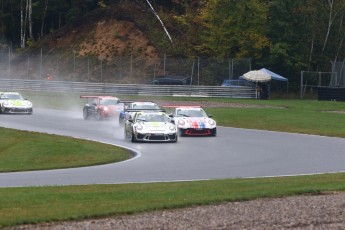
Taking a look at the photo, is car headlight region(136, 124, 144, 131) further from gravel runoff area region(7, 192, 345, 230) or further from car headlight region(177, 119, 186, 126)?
gravel runoff area region(7, 192, 345, 230)

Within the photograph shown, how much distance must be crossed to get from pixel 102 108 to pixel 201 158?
63.0 ft

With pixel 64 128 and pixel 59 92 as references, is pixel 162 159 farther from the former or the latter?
pixel 59 92

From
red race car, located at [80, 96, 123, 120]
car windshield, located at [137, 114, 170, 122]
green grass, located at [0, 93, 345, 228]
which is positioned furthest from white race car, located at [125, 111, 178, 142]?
red race car, located at [80, 96, 123, 120]

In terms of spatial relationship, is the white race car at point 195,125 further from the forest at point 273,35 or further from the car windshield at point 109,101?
the forest at point 273,35

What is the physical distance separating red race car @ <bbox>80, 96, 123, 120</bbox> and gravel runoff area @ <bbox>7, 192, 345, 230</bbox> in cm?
3061

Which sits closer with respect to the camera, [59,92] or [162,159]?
[162,159]

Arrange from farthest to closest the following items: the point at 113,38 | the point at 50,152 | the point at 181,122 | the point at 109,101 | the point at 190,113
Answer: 1. the point at 113,38
2. the point at 109,101
3. the point at 190,113
4. the point at 181,122
5. the point at 50,152

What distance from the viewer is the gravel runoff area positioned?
1328 centimetres

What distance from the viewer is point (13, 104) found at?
162 feet

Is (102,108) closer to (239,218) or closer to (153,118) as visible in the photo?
(153,118)

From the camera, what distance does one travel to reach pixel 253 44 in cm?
7556

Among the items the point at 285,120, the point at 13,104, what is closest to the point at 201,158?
the point at 285,120

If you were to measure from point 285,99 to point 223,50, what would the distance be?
1057 cm

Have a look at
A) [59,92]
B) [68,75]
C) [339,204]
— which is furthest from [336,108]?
[339,204]
